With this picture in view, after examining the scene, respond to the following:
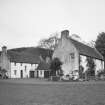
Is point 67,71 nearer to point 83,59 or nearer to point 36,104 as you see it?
point 83,59

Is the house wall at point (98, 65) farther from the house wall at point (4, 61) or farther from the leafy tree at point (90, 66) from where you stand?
the house wall at point (4, 61)

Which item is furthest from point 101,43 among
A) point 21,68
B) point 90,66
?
point 21,68

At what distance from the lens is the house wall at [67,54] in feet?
128

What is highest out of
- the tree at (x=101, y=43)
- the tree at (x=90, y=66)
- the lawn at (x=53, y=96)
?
the tree at (x=101, y=43)

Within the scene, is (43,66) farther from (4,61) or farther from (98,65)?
(98,65)

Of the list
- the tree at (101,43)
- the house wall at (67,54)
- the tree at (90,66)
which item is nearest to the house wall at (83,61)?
the tree at (90,66)

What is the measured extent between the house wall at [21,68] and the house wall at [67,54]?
1873 centimetres

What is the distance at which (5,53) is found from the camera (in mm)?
55750

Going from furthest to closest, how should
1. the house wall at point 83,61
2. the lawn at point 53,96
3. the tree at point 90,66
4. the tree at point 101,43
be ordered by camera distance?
1. the tree at point 101,43
2. the tree at point 90,66
3. the house wall at point 83,61
4. the lawn at point 53,96

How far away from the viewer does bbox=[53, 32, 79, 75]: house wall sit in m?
39.1

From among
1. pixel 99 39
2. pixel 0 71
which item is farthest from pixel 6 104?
pixel 99 39

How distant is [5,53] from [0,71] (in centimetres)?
681

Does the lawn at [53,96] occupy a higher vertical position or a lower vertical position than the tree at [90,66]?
lower

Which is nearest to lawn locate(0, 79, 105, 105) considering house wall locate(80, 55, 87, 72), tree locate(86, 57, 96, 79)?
house wall locate(80, 55, 87, 72)
